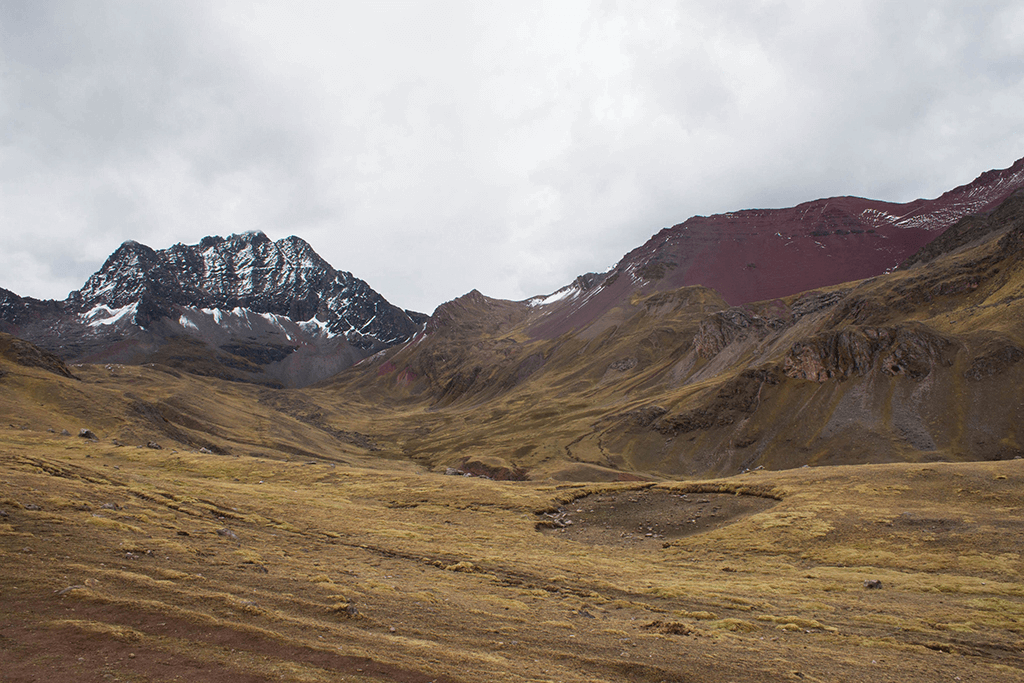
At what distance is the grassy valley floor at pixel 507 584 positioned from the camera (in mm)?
17625

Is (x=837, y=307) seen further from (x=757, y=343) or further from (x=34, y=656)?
(x=34, y=656)

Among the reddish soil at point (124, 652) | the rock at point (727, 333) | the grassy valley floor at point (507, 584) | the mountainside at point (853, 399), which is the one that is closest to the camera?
the reddish soil at point (124, 652)

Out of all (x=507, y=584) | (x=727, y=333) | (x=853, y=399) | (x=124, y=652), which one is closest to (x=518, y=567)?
(x=507, y=584)

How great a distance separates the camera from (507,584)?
31.3m

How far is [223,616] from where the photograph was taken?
64.2 ft

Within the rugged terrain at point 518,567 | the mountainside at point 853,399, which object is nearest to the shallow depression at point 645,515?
the rugged terrain at point 518,567

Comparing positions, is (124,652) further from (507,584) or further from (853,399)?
(853,399)

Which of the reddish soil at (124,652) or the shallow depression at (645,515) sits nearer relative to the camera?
the reddish soil at (124,652)

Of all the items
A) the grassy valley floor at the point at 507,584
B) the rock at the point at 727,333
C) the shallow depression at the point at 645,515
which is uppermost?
the rock at the point at 727,333

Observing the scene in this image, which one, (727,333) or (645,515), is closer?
(645,515)

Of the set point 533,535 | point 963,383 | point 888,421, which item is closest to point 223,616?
point 533,535

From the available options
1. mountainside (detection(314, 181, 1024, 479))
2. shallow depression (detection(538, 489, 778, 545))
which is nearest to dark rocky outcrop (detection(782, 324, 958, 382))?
mountainside (detection(314, 181, 1024, 479))

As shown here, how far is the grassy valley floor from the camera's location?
17625 mm

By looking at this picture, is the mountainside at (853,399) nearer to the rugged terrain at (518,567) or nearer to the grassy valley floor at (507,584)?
the rugged terrain at (518,567)
